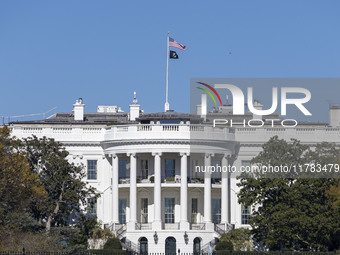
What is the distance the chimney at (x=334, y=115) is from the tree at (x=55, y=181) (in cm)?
2812

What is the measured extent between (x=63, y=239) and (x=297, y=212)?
19.1m

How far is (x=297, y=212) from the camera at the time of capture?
9562 centimetres

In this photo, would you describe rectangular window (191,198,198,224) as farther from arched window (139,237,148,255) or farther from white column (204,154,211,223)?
arched window (139,237,148,255)

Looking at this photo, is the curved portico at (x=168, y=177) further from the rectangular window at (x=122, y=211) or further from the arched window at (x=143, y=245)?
the arched window at (x=143, y=245)

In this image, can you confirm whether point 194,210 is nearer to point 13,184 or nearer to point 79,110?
point 79,110

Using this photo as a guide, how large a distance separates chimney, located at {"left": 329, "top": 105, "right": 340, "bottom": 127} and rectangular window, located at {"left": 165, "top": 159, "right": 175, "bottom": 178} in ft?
62.2

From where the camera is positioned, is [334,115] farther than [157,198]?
Yes

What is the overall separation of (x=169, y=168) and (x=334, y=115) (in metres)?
19.8

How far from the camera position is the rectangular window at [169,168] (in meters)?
110

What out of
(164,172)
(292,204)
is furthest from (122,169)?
(292,204)

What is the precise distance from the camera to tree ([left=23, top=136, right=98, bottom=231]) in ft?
331

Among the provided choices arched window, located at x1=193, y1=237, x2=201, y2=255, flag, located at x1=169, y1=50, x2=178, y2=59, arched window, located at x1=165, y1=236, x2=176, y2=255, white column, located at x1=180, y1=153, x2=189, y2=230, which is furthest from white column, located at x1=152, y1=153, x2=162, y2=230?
flag, located at x1=169, y1=50, x2=178, y2=59

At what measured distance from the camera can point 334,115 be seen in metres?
121

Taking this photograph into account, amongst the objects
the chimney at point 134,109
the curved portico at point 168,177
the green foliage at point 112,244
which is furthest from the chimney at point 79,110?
the green foliage at point 112,244
